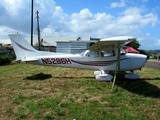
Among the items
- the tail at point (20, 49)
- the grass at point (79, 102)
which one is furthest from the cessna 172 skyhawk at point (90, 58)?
the grass at point (79, 102)

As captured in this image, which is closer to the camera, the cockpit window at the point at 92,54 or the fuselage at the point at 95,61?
the fuselage at the point at 95,61

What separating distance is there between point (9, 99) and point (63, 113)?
2084mm

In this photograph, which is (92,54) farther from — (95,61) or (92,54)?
(95,61)

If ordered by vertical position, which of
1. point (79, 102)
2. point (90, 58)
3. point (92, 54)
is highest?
point (92, 54)

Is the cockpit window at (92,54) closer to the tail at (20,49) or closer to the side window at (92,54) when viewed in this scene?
the side window at (92,54)

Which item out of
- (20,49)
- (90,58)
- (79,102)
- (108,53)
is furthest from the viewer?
(20,49)

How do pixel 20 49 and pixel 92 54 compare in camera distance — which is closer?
pixel 92 54

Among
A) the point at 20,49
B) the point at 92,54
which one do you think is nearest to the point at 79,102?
the point at 92,54

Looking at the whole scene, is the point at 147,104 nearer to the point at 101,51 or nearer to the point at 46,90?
the point at 46,90

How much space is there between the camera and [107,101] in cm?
531

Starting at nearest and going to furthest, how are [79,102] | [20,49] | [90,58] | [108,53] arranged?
[79,102] < [108,53] < [90,58] < [20,49]

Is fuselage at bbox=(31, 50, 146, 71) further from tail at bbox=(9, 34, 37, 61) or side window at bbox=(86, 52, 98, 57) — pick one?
tail at bbox=(9, 34, 37, 61)

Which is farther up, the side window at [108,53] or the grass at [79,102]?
the side window at [108,53]

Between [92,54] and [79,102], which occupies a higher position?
[92,54]
